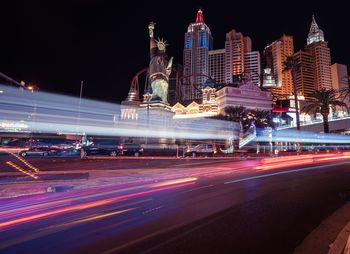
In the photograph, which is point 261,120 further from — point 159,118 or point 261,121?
point 159,118

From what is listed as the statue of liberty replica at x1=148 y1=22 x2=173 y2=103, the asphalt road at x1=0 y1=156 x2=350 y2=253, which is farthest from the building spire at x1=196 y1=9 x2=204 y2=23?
the asphalt road at x1=0 y1=156 x2=350 y2=253

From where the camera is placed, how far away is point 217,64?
179875mm

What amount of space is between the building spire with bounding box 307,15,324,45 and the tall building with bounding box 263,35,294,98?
56.5 ft

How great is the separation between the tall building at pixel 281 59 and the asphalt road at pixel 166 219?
6604 inches

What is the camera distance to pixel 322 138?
49.6 metres

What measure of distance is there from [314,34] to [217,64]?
70.9m

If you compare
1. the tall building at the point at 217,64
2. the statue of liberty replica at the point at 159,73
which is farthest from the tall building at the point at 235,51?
the statue of liberty replica at the point at 159,73

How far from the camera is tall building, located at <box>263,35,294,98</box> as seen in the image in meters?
168

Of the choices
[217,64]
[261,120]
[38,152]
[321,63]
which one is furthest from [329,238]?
[321,63]

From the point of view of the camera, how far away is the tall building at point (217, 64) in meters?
178

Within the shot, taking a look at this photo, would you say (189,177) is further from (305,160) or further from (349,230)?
(305,160)

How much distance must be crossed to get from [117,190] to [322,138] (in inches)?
1957

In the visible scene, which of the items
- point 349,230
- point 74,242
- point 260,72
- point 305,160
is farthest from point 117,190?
point 260,72

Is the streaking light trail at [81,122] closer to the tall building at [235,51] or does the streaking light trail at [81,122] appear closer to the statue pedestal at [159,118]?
the statue pedestal at [159,118]
